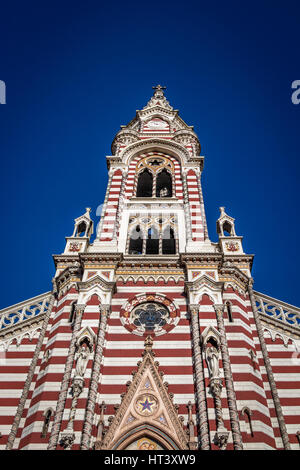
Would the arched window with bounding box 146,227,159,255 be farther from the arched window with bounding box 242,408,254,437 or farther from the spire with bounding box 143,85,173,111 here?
the spire with bounding box 143,85,173,111

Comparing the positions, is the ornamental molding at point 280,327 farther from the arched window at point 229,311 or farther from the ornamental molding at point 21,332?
the ornamental molding at point 21,332

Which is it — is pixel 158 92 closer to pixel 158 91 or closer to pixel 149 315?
pixel 158 91

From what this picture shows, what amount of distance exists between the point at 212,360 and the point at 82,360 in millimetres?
4772

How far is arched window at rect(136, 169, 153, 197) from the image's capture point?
2804cm

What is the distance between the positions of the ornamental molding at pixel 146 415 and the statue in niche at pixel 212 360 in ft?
5.63

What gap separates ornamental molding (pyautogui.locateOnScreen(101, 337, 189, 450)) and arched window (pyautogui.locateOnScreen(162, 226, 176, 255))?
7400 millimetres

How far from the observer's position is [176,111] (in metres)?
34.0

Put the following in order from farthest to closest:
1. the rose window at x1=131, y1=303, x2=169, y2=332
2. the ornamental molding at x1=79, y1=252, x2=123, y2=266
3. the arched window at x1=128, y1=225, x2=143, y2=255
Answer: the arched window at x1=128, y1=225, x2=143, y2=255, the ornamental molding at x1=79, y1=252, x2=123, y2=266, the rose window at x1=131, y1=303, x2=169, y2=332

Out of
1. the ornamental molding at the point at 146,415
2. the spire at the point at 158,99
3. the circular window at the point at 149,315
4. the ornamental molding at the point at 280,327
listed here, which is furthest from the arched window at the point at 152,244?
the spire at the point at 158,99

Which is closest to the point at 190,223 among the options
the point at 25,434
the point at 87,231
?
the point at 87,231

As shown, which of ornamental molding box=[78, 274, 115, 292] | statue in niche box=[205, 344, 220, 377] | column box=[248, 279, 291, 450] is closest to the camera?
column box=[248, 279, 291, 450]

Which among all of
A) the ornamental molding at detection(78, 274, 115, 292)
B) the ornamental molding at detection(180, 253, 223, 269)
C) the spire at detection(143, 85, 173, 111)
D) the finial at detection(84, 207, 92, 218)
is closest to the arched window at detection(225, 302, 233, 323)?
the ornamental molding at detection(180, 253, 223, 269)

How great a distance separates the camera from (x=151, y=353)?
16.7 m
